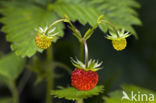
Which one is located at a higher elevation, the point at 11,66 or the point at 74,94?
the point at 11,66

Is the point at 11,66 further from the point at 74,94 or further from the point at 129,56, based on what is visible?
the point at 129,56

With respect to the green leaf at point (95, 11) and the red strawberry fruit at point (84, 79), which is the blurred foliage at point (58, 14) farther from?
the red strawberry fruit at point (84, 79)

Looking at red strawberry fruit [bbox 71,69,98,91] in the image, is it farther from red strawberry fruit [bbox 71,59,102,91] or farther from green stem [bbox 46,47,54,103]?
green stem [bbox 46,47,54,103]

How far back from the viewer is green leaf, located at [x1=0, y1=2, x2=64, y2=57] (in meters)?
1.41

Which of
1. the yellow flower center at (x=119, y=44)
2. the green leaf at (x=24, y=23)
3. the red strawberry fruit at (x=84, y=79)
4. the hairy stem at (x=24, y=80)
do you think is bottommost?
the hairy stem at (x=24, y=80)

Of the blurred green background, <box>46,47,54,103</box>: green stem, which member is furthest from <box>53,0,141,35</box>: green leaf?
the blurred green background

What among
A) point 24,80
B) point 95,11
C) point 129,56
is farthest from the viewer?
point 129,56

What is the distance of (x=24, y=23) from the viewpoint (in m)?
A: 1.58

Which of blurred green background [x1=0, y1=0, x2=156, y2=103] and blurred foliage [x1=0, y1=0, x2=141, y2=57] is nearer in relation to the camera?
blurred foliage [x1=0, y1=0, x2=141, y2=57]

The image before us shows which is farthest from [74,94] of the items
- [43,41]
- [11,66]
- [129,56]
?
[129,56]

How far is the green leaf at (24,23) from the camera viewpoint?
1.41 m

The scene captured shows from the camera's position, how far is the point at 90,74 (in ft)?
3.65

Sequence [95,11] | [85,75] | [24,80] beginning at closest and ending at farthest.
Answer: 1. [85,75]
2. [95,11]
3. [24,80]

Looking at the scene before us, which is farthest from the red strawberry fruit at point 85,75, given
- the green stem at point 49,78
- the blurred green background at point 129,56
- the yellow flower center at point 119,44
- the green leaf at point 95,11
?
the blurred green background at point 129,56
